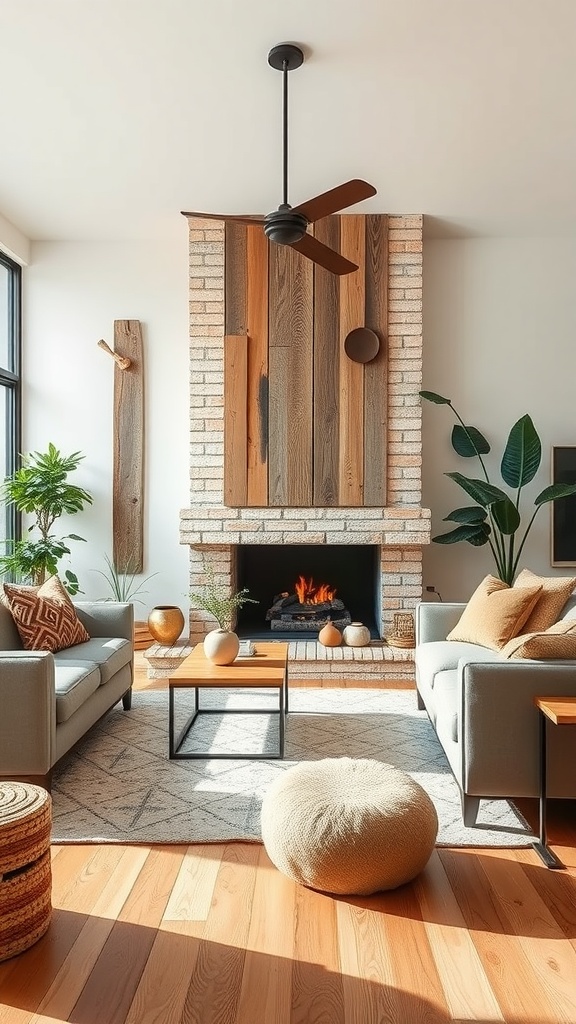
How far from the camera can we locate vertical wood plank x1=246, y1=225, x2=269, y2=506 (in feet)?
17.6

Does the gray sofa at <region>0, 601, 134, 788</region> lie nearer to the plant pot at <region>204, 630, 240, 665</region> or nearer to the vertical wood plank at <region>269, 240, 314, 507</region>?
the plant pot at <region>204, 630, 240, 665</region>

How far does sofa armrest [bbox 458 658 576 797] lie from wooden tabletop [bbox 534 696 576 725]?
5 cm

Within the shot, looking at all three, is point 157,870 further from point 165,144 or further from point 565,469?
point 565,469

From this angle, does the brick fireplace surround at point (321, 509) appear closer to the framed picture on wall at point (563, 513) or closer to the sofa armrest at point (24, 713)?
the framed picture on wall at point (563, 513)

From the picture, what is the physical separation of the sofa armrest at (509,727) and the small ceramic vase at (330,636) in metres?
2.49

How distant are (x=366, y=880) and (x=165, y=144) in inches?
147

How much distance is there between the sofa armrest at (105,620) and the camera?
4281mm

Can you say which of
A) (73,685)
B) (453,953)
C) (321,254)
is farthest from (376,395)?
(453,953)

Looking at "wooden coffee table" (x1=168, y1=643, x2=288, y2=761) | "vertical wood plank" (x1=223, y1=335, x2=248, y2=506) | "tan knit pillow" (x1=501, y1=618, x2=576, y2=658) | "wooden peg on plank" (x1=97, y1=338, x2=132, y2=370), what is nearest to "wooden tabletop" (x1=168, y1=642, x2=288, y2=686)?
"wooden coffee table" (x1=168, y1=643, x2=288, y2=761)

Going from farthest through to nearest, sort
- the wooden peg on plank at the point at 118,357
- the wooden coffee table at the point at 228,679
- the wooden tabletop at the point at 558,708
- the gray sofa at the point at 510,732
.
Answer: the wooden peg on plank at the point at 118,357, the wooden coffee table at the point at 228,679, the gray sofa at the point at 510,732, the wooden tabletop at the point at 558,708

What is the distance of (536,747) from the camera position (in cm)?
269

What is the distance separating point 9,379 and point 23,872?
4.31m

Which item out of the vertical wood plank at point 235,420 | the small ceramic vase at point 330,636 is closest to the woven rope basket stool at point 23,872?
the small ceramic vase at point 330,636

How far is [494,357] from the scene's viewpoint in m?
5.74
